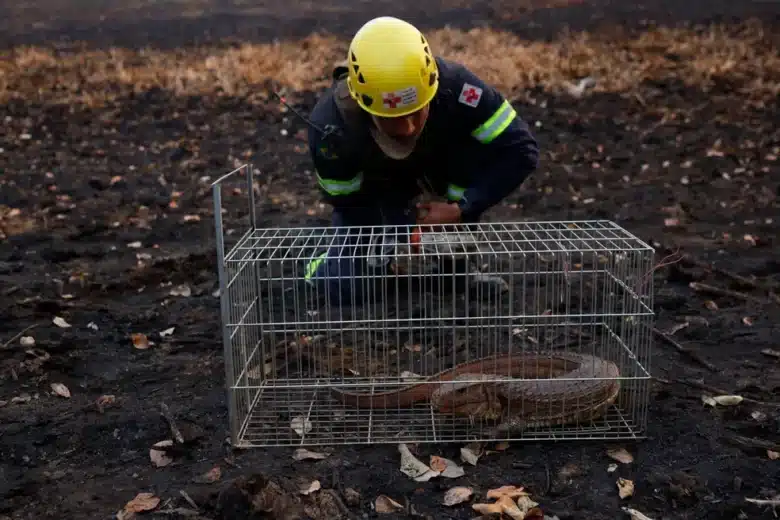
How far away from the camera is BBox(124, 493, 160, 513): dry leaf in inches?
123

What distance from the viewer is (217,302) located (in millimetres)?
5598

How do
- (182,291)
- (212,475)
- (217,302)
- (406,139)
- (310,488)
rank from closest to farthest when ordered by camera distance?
(310,488) < (212,475) < (406,139) < (217,302) < (182,291)

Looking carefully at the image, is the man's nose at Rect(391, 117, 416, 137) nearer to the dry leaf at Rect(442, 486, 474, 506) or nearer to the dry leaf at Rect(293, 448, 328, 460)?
the dry leaf at Rect(293, 448, 328, 460)

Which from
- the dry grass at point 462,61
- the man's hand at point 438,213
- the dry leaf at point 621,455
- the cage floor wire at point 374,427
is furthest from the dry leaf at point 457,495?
the dry grass at point 462,61

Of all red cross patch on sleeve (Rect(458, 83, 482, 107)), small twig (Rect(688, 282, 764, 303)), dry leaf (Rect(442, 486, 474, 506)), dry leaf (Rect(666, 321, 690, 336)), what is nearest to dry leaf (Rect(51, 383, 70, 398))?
dry leaf (Rect(442, 486, 474, 506))

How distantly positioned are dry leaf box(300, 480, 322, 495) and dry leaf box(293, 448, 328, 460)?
20 centimetres

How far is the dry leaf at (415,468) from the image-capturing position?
3.32m

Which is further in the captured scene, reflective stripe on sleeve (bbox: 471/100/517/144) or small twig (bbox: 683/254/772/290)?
small twig (bbox: 683/254/772/290)

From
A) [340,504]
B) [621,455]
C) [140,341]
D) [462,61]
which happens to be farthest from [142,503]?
[462,61]

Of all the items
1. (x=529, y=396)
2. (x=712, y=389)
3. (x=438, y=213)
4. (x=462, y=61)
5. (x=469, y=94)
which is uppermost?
(x=462, y=61)

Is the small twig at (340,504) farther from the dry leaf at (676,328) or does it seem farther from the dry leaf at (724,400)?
the dry leaf at (676,328)

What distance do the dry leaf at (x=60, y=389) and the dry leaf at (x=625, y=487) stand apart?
2855 mm

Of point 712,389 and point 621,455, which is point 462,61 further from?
point 621,455

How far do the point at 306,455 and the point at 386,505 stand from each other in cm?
50
